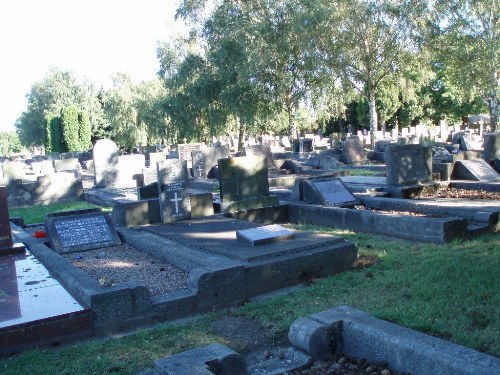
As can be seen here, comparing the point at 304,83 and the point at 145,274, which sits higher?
the point at 304,83

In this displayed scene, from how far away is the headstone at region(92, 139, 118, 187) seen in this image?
19844 millimetres

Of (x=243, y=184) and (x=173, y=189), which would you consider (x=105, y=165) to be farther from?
(x=173, y=189)

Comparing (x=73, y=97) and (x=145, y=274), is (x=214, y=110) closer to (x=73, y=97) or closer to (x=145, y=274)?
(x=145, y=274)

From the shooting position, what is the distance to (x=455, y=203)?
416 inches

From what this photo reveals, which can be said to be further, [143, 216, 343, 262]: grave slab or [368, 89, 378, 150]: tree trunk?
[368, 89, 378, 150]: tree trunk

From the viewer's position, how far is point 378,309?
5.19m

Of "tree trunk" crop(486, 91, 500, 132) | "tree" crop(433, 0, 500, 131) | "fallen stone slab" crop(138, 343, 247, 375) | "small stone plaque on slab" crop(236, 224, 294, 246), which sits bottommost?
"fallen stone slab" crop(138, 343, 247, 375)

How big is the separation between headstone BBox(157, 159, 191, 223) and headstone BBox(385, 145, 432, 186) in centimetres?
510

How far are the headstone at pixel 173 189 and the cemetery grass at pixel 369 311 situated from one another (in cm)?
426

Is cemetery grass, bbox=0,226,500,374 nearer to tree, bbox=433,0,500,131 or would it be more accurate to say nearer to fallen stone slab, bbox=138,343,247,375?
fallen stone slab, bbox=138,343,247,375

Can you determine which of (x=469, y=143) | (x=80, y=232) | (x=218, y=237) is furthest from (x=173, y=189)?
(x=469, y=143)

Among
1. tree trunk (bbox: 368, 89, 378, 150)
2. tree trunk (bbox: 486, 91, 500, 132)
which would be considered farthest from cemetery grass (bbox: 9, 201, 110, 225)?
tree trunk (bbox: 486, 91, 500, 132)

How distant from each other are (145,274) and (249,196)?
171 inches

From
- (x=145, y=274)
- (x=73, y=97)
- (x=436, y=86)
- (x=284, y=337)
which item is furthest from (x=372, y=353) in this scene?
(x=73, y=97)
